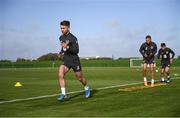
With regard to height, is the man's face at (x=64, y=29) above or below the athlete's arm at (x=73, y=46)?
above

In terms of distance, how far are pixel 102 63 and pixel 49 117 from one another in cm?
7295

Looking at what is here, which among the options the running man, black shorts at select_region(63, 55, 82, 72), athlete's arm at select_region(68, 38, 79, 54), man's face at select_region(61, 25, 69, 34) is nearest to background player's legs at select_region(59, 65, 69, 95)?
the running man

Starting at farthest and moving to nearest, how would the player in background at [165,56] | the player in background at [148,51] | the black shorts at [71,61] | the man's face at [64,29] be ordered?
the player in background at [165,56] → the player in background at [148,51] → the black shorts at [71,61] → the man's face at [64,29]

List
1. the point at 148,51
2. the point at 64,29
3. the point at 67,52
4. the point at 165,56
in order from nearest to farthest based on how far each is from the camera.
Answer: the point at 64,29 < the point at 67,52 < the point at 148,51 < the point at 165,56

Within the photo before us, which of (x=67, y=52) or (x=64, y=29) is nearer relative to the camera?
(x=64, y=29)

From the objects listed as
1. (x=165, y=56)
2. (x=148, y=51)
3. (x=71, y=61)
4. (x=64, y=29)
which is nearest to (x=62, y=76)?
(x=71, y=61)

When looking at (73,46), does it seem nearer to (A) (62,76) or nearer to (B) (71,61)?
(B) (71,61)

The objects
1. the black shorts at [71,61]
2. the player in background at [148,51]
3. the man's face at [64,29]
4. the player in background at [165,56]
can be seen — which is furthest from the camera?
the player in background at [165,56]

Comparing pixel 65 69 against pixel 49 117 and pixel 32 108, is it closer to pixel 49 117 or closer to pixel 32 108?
pixel 32 108

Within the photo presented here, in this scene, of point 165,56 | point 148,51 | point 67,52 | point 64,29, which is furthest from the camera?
point 165,56

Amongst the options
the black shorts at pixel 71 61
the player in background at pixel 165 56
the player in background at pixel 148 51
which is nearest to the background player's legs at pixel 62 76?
the black shorts at pixel 71 61

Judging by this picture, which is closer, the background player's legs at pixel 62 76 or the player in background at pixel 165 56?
the background player's legs at pixel 62 76

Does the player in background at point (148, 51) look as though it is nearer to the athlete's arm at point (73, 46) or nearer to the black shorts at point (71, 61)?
the black shorts at point (71, 61)

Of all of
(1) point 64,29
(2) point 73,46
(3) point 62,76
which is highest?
(1) point 64,29
